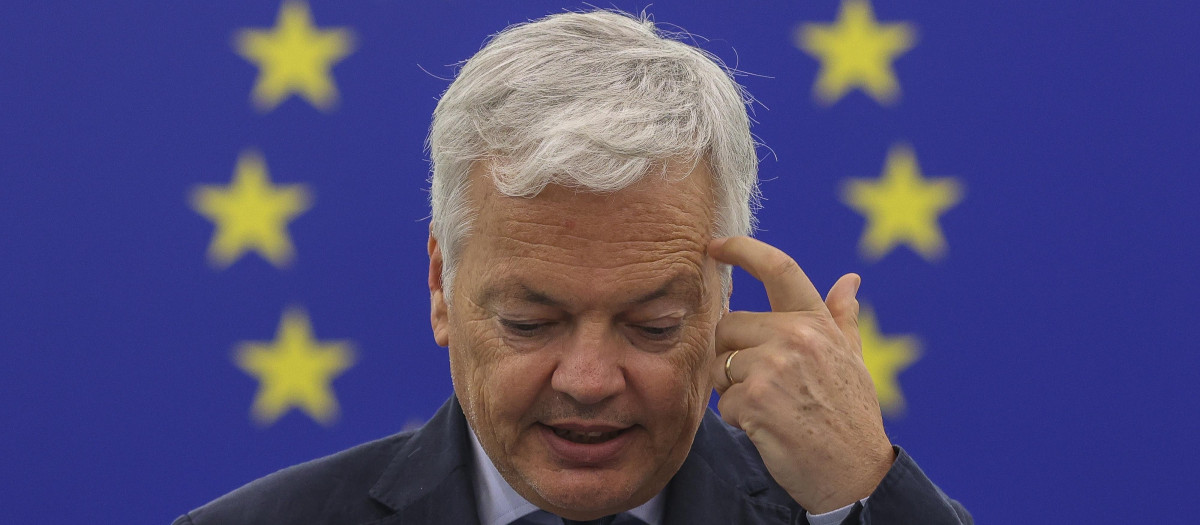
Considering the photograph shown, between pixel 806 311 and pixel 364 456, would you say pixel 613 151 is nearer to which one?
pixel 806 311

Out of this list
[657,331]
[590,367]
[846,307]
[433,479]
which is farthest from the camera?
[433,479]

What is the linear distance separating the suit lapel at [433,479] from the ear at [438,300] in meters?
0.22

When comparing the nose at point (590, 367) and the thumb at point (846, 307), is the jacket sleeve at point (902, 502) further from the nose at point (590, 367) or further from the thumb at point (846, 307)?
the nose at point (590, 367)

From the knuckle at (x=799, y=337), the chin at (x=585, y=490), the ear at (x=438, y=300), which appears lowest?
the chin at (x=585, y=490)

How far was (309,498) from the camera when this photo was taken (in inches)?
92.6

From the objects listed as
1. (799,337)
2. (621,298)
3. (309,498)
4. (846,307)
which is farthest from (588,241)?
(309,498)

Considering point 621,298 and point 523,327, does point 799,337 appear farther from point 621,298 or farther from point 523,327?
point 523,327

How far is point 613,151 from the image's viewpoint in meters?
1.91

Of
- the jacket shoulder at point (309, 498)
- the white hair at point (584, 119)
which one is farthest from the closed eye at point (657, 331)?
the jacket shoulder at point (309, 498)

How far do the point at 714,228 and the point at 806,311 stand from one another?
0.23 metres

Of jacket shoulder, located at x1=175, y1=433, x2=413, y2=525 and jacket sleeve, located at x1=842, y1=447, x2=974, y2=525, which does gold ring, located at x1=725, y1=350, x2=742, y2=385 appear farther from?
jacket shoulder, located at x1=175, y1=433, x2=413, y2=525

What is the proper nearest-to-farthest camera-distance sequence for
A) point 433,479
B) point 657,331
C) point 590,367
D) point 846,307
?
point 590,367 → point 657,331 → point 846,307 → point 433,479

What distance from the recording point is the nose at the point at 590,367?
1910 mm

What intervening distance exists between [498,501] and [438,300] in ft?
1.42
